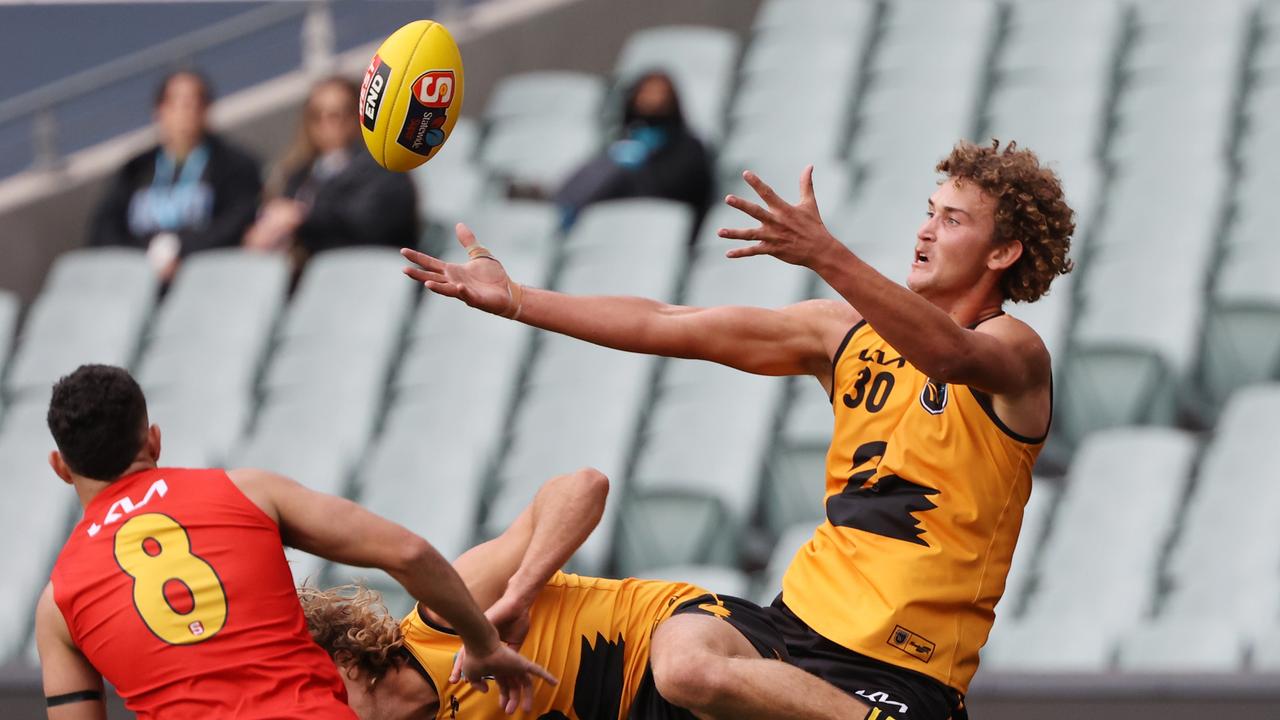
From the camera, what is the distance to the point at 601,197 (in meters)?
8.72

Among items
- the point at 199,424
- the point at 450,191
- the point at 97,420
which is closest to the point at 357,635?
the point at 97,420

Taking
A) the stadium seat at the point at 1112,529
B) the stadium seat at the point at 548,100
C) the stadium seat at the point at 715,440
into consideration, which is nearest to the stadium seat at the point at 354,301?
the stadium seat at the point at 715,440

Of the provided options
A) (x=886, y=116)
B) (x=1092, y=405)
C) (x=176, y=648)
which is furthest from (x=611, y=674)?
(x=886, y=116)

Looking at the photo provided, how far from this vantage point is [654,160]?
28.5ft

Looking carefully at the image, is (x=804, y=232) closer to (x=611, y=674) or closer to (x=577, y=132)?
(x=611, y=674)

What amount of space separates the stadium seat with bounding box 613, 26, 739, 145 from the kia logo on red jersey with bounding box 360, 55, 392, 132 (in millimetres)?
4983

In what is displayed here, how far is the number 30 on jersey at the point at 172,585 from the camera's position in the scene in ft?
12.5

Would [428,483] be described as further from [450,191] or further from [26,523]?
[450,191]

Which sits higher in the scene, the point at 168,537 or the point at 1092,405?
the point at 1092,405

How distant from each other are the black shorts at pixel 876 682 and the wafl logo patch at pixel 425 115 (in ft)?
4.86

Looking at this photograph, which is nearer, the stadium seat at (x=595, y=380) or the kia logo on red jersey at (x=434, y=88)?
the kia logo on red jersey at (x=434, y=88)

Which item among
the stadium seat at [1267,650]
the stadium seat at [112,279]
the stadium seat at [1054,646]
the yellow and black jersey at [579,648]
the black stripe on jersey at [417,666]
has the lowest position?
the black stripe on jersey at [417,666]

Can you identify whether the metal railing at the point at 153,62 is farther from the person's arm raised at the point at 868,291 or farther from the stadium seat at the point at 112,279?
the person's arm raised at the point at 868,291

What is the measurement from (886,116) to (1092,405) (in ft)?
7.31
